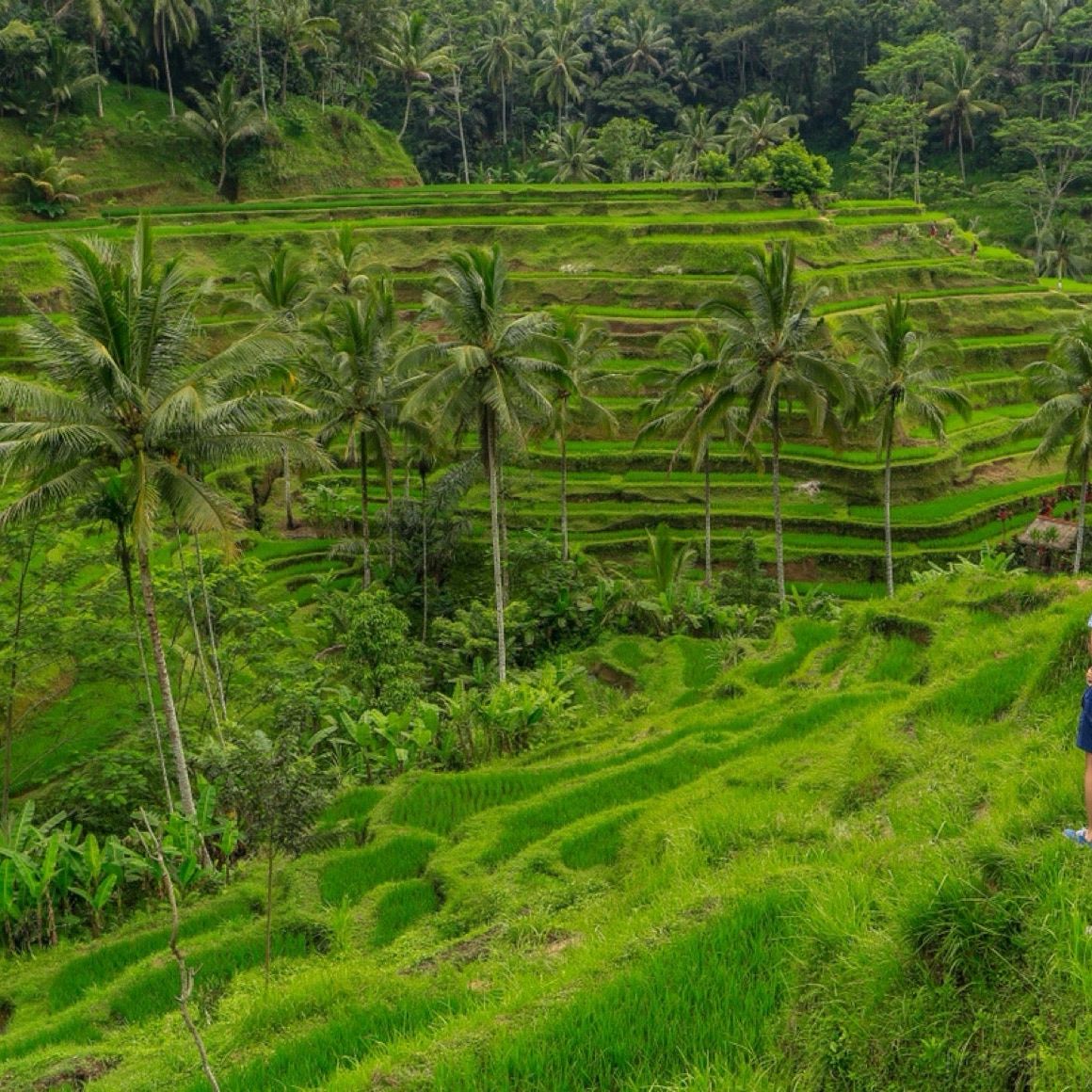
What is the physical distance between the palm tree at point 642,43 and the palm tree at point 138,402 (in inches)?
2861

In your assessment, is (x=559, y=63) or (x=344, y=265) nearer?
(x=344, y=265)

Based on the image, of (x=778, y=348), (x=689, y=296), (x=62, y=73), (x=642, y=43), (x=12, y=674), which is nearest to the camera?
(x=12, y=674)

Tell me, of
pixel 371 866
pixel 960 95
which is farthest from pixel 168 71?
pixel 371 866

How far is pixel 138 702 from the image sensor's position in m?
16.5

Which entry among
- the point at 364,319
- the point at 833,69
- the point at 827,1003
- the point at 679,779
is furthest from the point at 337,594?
the point at 833,69

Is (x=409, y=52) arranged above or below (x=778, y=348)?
above

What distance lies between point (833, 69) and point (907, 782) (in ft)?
271

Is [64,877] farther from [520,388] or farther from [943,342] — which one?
[943,342]

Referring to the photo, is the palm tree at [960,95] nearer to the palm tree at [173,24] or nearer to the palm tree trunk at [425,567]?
the palm tree at [173,24]

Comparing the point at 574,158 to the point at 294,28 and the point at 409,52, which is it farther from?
the point at 294,28

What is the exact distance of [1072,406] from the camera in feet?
78.0

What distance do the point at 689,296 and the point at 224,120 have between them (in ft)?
103

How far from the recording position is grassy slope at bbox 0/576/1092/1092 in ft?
13.5

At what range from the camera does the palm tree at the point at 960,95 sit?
64875mm
